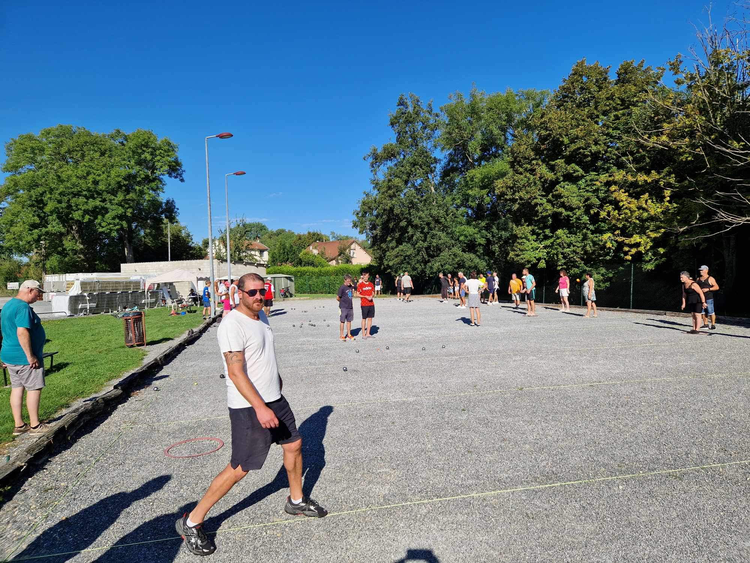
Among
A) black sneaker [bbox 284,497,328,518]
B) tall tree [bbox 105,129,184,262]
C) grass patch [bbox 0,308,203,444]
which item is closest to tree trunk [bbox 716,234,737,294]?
grass patch [bbox 0,308,203,444]

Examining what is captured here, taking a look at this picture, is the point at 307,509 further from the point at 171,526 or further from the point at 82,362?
the point at 82,362

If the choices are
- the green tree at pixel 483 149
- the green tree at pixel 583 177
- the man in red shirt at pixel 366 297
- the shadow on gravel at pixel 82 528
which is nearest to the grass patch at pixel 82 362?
the shadow on gravel at pixel 82 528

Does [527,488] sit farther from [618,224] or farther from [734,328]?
[618,224]

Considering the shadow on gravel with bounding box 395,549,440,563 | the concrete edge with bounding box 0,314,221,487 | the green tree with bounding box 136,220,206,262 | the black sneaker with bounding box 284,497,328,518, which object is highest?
the green tree with bounding box 136,220,206,262

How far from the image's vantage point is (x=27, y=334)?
17.7 feet

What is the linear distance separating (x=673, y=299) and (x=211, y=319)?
2219cm

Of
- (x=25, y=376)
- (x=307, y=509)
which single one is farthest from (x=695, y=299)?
(x=25, y=376)

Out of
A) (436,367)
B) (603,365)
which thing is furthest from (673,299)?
(436,367)

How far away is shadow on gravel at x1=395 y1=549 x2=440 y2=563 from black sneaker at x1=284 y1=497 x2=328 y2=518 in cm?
75

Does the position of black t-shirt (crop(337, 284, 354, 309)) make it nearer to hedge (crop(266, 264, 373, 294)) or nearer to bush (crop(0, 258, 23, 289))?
hedge (crop(266, 264, 373, 294))

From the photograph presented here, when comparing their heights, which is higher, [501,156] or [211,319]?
[501,156]

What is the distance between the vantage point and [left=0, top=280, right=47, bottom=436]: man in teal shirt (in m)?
5.43

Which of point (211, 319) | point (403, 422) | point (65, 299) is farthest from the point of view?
point (65, 299)

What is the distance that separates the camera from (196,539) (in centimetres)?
322
